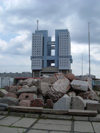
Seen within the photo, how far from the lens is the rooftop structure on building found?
79312mm

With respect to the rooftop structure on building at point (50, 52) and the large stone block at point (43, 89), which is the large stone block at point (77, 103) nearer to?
the large stone block at point (43, 89)

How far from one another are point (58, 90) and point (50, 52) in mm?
76747

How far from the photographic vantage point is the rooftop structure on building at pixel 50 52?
7931 centimetres

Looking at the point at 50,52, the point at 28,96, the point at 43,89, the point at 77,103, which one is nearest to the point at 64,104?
the point at 77,103

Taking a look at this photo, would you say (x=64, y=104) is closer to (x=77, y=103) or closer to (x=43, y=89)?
(x=77, y=103)

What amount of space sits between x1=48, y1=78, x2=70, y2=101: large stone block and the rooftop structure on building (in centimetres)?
7004

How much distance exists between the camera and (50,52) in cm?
8431

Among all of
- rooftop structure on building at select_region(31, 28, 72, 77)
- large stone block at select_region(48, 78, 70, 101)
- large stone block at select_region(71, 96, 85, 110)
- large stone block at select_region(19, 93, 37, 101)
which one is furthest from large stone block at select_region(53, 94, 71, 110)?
rooftop structure on building at select_region(31, 28, 72, 77)

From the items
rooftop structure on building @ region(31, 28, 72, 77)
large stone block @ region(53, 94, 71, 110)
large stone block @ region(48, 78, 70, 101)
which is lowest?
large stone block @ region(53, 94, 71, 110)

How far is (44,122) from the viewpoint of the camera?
5.15 metres

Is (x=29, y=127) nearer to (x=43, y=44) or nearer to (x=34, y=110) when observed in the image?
(x=34, y=110)

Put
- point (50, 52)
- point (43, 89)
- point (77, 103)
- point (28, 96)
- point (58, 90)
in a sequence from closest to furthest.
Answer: point (77, 103) → point (28, 96) → point (58, 90) → point (43, 89) → point (50, 52)

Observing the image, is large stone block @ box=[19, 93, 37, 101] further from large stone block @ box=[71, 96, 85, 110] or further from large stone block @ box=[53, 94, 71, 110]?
large stone block @ box=[71, 96, 85, 110]

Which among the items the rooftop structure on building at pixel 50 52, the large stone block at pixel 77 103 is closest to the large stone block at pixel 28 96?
the large stone block at pixel 77 103
